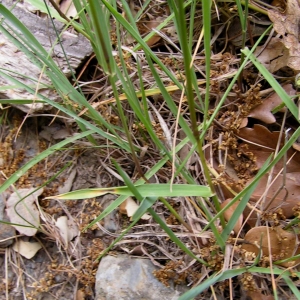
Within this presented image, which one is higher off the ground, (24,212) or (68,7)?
(68,7)

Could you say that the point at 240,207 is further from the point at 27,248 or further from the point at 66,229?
the point at 27,248

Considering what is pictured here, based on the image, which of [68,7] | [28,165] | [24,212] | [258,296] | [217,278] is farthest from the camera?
[68,7]

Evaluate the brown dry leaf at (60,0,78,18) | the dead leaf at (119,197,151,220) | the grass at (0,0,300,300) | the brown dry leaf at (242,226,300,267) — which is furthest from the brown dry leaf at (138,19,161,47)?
the brown dry leaf at (242,226,300,267)

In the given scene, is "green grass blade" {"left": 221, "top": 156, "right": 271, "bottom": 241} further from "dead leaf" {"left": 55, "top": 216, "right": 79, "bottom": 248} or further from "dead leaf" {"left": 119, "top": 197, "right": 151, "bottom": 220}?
"dead leaf" {"left": 55, "top": 216, "right": 79, "bottom": 248}

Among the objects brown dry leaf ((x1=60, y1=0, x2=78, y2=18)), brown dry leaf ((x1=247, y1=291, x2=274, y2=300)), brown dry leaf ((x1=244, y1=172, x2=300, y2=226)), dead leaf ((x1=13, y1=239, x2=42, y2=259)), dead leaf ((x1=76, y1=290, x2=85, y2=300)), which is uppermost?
brown dry leaf ((x1=60, y1=0, x2=78, y2=18))

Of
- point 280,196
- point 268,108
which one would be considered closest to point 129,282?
point 280,196

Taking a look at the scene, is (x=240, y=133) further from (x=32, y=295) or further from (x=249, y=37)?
(x=32, y=295)
